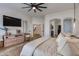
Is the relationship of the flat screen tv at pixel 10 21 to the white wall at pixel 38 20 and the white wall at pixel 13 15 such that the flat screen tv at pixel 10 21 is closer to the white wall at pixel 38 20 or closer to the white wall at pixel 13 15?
the white wall at pixel 13 15

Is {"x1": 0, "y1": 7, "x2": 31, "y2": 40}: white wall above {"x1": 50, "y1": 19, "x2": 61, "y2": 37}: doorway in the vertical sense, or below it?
above

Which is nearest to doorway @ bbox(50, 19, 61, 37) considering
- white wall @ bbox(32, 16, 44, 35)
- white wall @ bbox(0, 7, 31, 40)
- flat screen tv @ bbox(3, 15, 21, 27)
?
white wall @ bbox(32, 16, 44, 35)

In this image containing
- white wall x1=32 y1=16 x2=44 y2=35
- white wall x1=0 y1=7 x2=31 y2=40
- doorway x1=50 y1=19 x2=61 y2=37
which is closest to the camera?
doorway x1=50 y1=19 x2=61 y2=37

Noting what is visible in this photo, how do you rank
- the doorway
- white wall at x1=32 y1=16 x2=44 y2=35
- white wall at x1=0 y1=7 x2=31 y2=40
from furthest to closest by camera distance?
white wall at x1=32 y1=16 x2=44 y2=35 → white wall at x1=0 y1=7 x2=31 y2=40 → the doorway

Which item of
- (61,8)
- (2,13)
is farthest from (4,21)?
(61,8)

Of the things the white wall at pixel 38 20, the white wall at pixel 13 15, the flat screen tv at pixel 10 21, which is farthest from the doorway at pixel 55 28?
the flat screen tv at pixel 10 21

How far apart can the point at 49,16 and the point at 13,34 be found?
193cm

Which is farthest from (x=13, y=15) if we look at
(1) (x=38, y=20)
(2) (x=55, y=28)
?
(2) (x=55, y=28)

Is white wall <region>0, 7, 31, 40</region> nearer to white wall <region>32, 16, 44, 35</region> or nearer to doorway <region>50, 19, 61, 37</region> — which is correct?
white wall <region>32, 16, 44, 35</region>

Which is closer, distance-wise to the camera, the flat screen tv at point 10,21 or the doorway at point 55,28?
the doorway at point 55,28

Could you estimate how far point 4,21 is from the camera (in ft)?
14.9

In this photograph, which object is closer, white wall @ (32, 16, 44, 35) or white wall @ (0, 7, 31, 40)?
white wall @ (0, 7, 31, 40)

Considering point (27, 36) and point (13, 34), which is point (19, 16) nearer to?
point (13, 34)

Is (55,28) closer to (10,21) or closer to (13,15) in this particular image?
(10,21)
